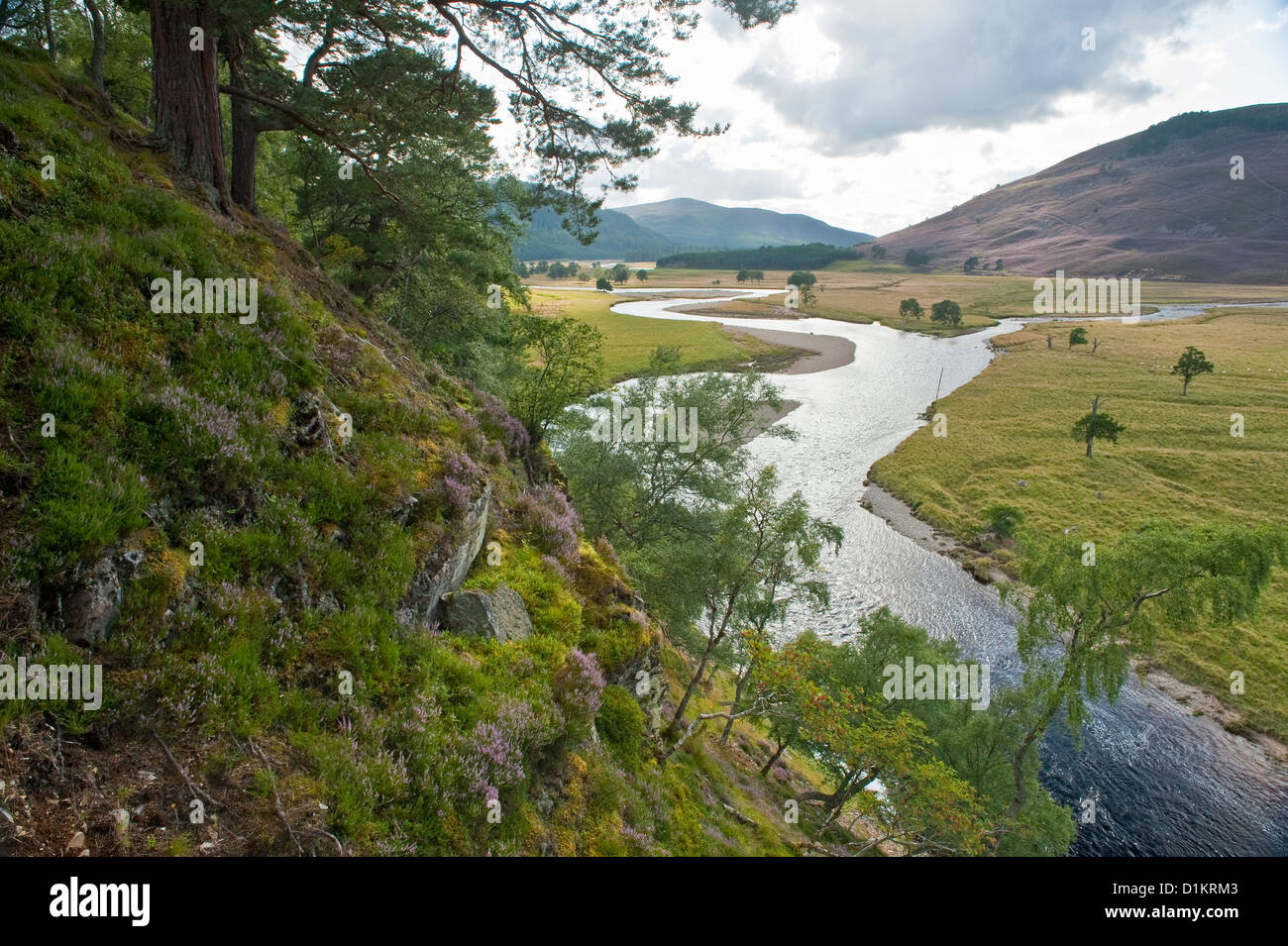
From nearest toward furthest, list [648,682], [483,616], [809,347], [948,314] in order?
1. [483,616]
2. [648,682]
3. [809,347]
4. [948,314]

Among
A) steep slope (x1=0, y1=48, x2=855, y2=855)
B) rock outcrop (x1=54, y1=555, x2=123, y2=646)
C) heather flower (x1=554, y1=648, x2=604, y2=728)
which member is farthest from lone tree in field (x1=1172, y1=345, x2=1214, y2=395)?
rock outcrop (x1=54, y1=555, x2=123, y2=646)

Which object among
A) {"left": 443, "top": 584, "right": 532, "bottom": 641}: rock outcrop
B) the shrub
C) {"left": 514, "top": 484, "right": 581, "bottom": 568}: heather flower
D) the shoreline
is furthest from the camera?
the shoreline

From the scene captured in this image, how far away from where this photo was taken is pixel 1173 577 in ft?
63.6

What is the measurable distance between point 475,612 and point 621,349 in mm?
85642

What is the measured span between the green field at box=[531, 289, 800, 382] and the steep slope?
59.8 metres

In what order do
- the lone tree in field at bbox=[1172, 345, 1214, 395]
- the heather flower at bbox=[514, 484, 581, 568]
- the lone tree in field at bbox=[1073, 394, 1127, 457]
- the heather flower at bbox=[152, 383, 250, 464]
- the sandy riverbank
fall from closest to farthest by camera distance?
1. the heather flower at bbox=[152, 383, 250, 464]
2. the heather flower at bbox=[514, 484, 581, 568]
3. the lone tree in field at bbox=[1073, 394, 1127, 457]
4. the lone tree in field at bbox=[1172, 345, 1214, 395]
5. the sandy riverbank

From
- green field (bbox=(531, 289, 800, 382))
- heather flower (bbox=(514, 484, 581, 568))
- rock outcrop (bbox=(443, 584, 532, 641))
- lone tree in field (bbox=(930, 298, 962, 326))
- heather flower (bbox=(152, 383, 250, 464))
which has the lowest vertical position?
rock outcrop (bbox=(443, 584, 532, 641))

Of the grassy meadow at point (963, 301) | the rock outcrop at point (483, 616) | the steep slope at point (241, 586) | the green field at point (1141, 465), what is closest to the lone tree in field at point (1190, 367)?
the green field at point (1141, 465)

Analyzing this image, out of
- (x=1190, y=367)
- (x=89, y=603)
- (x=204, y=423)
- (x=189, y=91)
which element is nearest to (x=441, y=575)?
(x=204, y=423)

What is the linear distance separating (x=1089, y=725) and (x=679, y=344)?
60.6 metres

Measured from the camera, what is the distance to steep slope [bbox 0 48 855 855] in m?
4.96

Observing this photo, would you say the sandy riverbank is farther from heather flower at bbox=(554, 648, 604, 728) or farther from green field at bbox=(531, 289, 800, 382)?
heather flower at bbox=(554, 648, 604, 728)

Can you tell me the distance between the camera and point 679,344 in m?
76.9

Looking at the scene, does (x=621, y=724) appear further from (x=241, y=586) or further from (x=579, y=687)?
(x=241, y=586)
